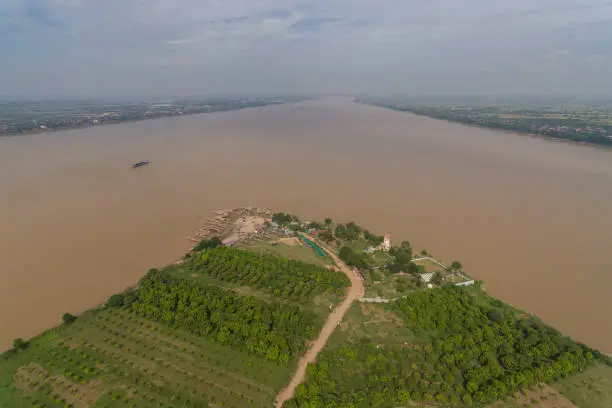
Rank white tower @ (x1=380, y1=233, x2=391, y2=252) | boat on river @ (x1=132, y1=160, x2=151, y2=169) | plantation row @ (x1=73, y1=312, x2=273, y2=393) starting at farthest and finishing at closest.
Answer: boat on river @ (x1=132, y1=160, x2=151, y2=169), white tower @ (x1=380, y1=233, x2=391, y2=252), plantation row @ (x1=73, y1=312, x2=273, y2=393)

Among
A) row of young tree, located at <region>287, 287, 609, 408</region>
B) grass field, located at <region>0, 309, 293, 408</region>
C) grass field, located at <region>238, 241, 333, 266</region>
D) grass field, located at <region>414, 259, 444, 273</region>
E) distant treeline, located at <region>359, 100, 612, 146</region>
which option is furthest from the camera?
→ distant treeline, located at <region>359, 100, 612, 146</region>

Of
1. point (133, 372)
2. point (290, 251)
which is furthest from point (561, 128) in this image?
point (133, 372)

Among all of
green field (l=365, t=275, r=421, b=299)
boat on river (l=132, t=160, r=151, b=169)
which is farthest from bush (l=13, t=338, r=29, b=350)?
boat on river (l=132, t=160, r=151, b=169)

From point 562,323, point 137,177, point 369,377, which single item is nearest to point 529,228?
point 562,323

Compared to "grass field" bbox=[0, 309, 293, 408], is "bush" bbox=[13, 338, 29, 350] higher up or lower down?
higher up

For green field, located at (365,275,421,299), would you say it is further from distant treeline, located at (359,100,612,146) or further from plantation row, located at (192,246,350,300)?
distant treeline, located at (359,100,612,146)

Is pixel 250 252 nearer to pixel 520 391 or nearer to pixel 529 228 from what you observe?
pixel 520 391
